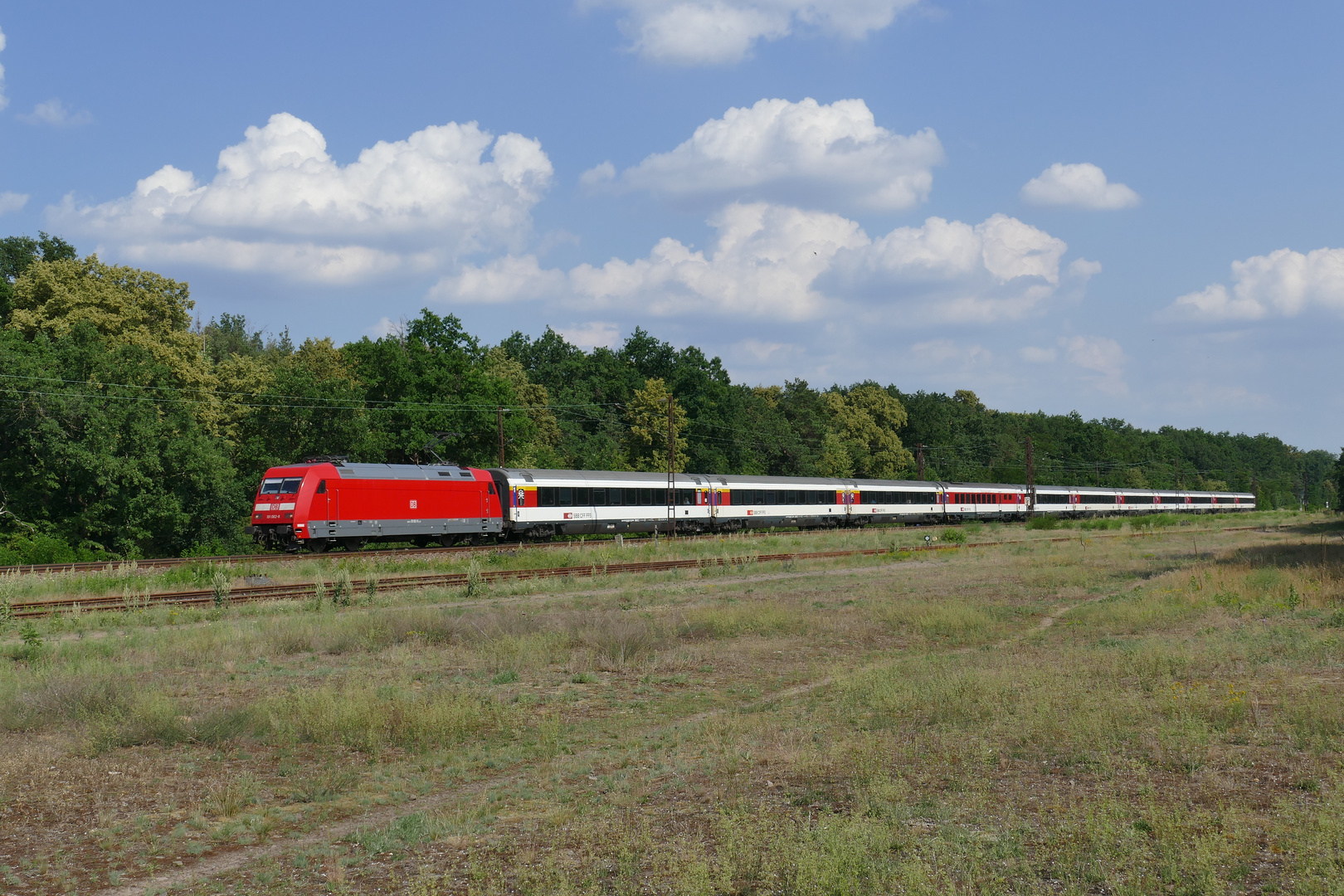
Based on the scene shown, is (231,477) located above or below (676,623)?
above

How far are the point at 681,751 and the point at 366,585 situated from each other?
18639mm

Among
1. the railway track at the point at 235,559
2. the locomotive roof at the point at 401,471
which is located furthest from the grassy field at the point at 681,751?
the locomotive roof at the point at 401,471

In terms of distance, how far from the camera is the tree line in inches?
1690

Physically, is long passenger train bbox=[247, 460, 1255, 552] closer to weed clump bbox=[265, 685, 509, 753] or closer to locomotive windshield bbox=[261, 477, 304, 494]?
locomotive windshield bbox=[261, 477, 304, 494]

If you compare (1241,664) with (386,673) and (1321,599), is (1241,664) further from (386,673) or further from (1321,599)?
(386,673)

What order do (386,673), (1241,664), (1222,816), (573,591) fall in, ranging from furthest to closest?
(573,591) < (386,673) < (1241,664) < (1222,816)

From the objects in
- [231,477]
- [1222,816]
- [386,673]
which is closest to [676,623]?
[386,673]

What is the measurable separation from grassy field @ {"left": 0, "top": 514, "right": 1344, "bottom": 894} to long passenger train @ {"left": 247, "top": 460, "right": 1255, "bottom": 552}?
46.0 feet

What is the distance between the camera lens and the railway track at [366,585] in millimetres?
22766

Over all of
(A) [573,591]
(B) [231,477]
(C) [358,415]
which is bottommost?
(A) [573,591]

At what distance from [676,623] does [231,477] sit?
35.4m

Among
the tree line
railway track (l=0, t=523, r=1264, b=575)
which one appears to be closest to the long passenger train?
railway track (l=0, t=523, r=1264, b=575)

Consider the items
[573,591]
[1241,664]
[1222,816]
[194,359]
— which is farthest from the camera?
[194,359]

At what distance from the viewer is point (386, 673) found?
51.2ft
